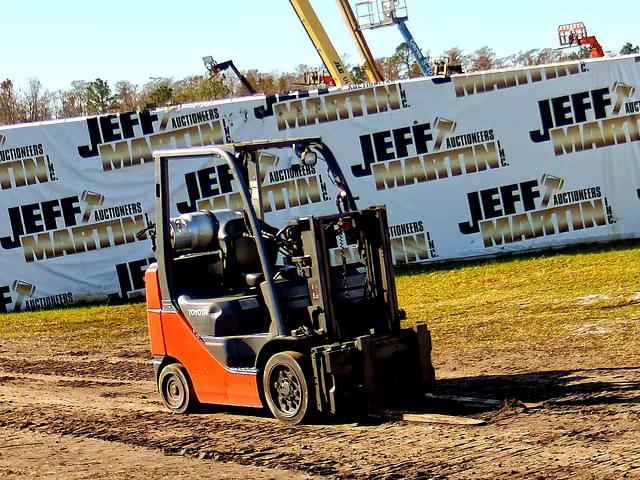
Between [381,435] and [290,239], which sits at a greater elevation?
[290,239]

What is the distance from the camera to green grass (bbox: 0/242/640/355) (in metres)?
12.9

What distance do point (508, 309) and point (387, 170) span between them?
22.1 ft

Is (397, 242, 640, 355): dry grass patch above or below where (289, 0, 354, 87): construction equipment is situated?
below

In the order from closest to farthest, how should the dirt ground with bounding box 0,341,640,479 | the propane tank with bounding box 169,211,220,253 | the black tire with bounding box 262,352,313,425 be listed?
the dirt ground with bounding box 0,341,640,479 < the black tire with bounding box 262,352,313,425 < the propane tank with bounding box 169,211,220,253

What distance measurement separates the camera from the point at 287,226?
29.2ft

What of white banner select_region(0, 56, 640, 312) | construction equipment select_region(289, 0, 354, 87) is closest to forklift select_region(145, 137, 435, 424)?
white banner select_region(0, 56, 640, 312)

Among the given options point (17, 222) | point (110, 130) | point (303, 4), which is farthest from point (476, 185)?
point (303, 4)

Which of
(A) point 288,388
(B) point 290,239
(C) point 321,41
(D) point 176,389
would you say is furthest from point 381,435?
(C) point 321,41

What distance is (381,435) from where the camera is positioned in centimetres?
813

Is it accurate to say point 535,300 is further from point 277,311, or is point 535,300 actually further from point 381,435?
point 381,435

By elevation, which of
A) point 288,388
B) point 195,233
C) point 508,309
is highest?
point 195,233

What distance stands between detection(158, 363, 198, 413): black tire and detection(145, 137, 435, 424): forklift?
13mm

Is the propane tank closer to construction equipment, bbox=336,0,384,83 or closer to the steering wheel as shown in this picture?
the steering wheel

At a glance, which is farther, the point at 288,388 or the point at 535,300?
the point at 535,300
